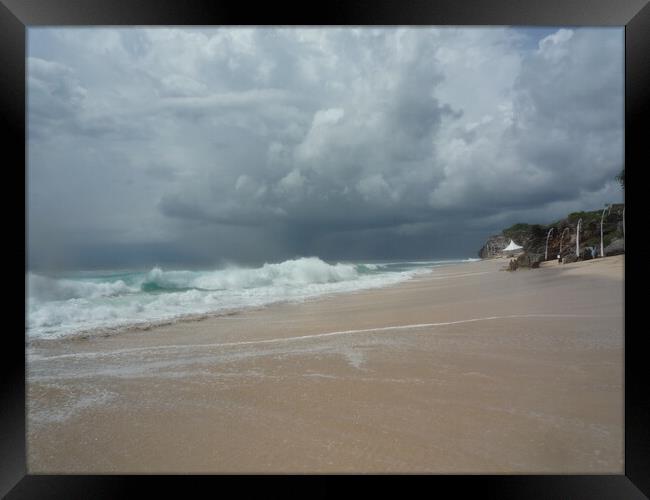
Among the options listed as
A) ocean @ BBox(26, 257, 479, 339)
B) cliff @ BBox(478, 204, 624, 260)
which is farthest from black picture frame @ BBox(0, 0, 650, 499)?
cliff @ BBox(478, 204, 624, 260)

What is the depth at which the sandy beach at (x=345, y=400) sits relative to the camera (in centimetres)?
150

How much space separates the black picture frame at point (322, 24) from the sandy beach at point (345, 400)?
63mm

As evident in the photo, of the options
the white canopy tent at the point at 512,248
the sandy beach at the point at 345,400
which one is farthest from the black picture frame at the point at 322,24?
the white canopy tent at the point at 512,248

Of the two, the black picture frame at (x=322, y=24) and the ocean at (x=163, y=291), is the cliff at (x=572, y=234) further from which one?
the black picture frame at (x=322, y=24)

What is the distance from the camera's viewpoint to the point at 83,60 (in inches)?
152

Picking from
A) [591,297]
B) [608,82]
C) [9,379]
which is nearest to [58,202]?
[9,379]

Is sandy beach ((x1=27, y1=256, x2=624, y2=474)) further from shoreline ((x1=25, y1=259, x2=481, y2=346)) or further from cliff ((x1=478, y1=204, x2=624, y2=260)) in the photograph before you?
cliff ((x1=478, y1=204, x2=624, y2=260))

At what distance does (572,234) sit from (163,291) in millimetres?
8499

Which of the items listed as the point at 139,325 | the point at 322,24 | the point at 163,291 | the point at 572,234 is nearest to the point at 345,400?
the point at 322,24

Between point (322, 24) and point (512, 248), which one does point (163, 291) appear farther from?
point (512, 248)

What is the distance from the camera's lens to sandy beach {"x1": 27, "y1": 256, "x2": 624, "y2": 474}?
1.50m

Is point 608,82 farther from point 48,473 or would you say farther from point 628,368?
point 48,473

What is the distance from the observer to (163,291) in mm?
6668

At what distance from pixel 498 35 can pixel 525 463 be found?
3.69m
